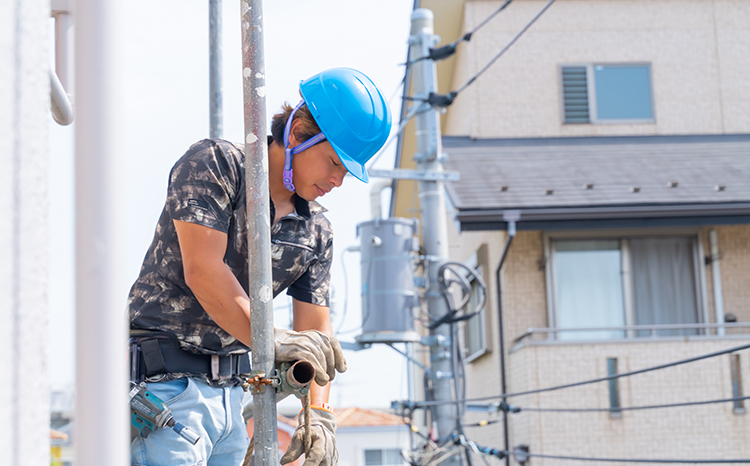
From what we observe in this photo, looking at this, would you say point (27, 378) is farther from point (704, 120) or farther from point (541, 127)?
point (704, 120)

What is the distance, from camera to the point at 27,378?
937 mm

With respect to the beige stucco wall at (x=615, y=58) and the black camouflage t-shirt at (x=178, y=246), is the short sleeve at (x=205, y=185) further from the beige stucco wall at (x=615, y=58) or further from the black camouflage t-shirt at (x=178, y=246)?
the beige stucco wall at (x=615, y=58)

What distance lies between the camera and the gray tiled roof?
33.6 feet

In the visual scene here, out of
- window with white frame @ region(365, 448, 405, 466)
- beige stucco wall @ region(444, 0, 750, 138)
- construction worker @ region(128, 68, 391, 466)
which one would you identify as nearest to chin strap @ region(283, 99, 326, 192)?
construction worker @ region(128, 68, 391, 466)

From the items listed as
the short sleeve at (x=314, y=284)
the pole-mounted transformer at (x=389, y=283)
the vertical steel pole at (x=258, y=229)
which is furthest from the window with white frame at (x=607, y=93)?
the vertical steel pole at (x=258, y=229)

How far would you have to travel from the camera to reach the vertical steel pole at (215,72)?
5008 millimetres

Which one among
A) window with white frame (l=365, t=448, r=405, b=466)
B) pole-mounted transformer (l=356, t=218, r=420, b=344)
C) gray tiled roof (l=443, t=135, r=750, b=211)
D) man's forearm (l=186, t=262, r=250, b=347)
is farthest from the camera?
window with white frame (l=365, t=448, r=405, b=466)

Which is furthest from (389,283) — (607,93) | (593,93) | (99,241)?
(99,241)

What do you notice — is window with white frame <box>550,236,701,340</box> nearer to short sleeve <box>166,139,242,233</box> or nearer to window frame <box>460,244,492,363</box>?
window frame <box>460,244,492,363</box>

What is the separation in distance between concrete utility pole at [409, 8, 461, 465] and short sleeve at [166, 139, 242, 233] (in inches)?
264

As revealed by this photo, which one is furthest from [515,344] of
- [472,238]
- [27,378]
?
[27,378]

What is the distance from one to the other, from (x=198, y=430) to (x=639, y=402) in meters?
8.58

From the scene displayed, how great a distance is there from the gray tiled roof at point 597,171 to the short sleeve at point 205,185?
295 inches

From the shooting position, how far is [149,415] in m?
2.29
